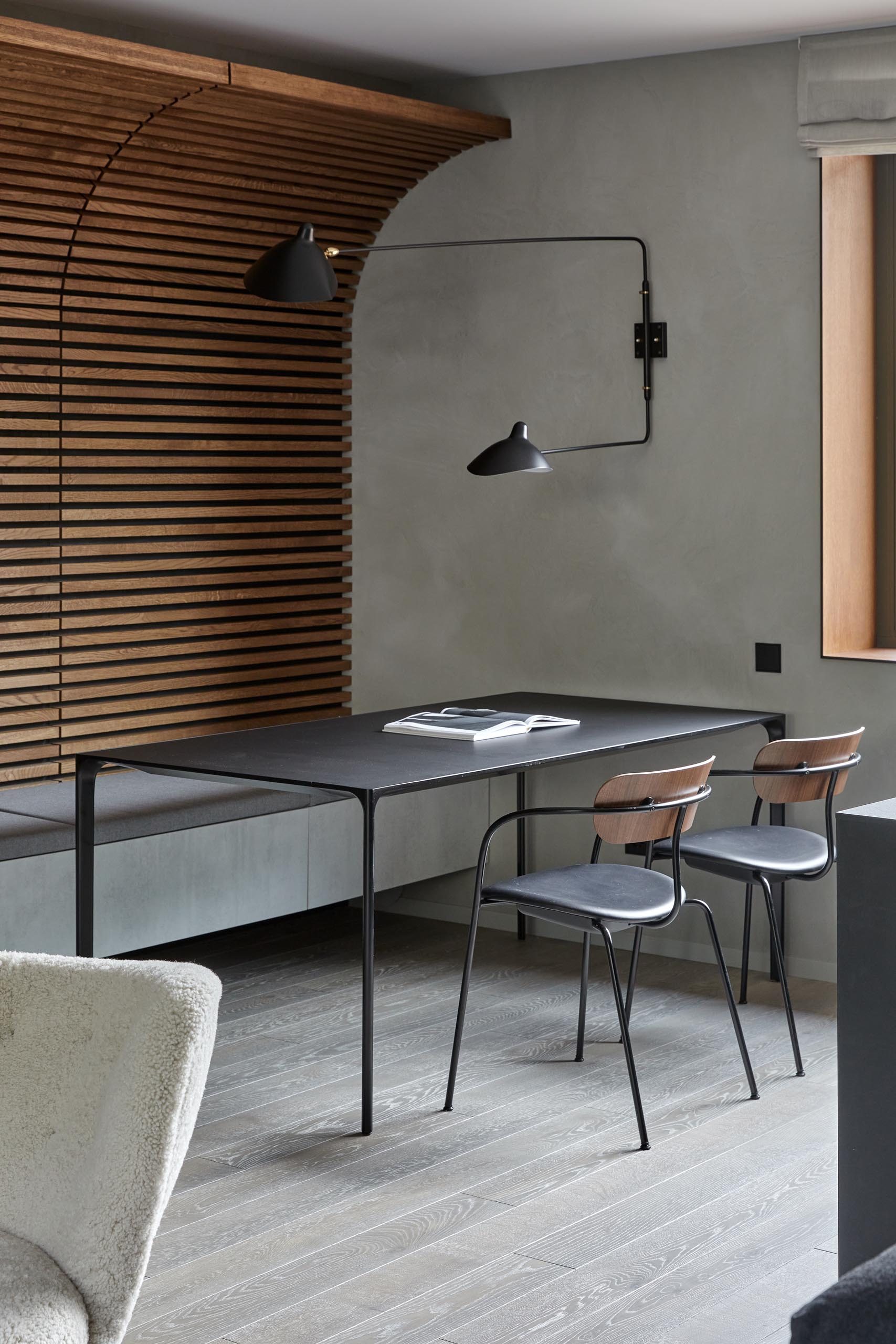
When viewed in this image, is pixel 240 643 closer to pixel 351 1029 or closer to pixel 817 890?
pixel 351 1029

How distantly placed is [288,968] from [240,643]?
49.0 inches

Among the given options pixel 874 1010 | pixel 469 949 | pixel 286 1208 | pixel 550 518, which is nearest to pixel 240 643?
pixel 550 518

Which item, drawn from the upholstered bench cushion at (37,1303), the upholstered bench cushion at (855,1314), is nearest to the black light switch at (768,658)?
the upholstered bench cushion at (37,1303)

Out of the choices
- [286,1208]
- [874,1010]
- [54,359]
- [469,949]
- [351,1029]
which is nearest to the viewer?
[874,1010]

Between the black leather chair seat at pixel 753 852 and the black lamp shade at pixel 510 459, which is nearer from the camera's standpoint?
the black leather chair seat at pixel 753 852

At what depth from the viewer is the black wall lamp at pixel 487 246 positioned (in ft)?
14.8

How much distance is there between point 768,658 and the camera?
5.36 metres

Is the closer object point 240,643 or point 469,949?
point 469,949

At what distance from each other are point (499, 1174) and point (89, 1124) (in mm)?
1721

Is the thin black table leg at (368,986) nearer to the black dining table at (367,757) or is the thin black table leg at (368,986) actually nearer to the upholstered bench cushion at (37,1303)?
the black dining table at (367,757)

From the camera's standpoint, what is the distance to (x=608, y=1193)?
141 inches

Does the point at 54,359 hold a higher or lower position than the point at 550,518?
higher

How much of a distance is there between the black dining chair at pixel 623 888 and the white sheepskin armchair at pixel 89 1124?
1.78 m

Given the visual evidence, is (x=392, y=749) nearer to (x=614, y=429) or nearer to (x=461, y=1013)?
(x=461, y=1013)
